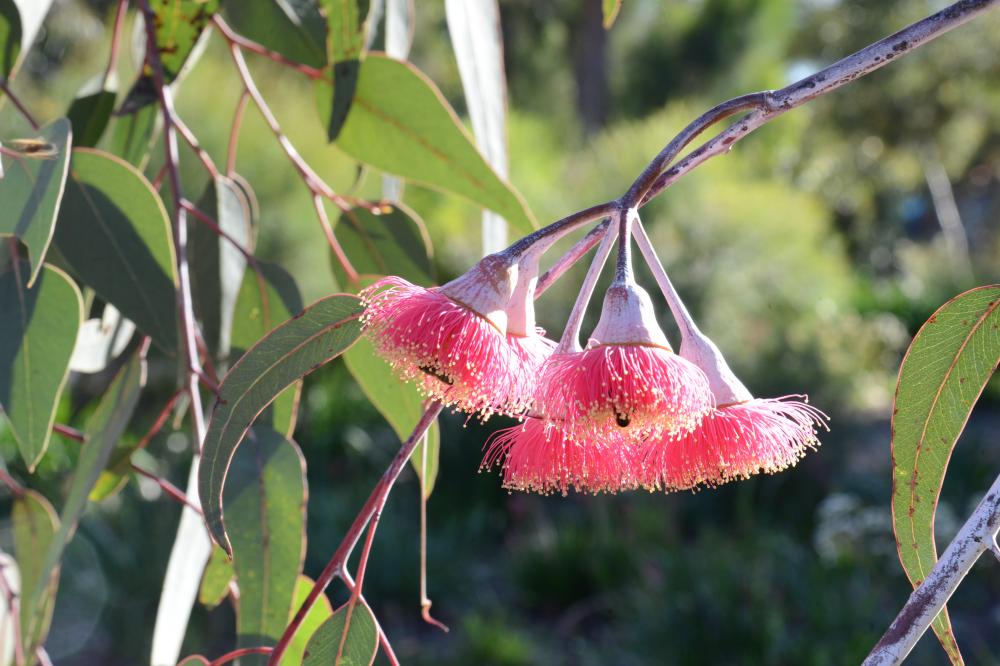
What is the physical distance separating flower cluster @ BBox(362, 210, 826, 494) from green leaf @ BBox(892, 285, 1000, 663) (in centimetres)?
7

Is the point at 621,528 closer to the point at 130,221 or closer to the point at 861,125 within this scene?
the point at 130,221

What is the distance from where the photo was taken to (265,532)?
0.72m

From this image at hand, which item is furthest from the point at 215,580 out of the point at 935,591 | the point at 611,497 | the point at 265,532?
the point at 611,497

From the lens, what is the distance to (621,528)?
3908 millimetres

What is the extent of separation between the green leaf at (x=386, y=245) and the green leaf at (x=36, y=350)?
234 millimetres

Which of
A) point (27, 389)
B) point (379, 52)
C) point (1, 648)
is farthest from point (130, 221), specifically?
point (1, 648)

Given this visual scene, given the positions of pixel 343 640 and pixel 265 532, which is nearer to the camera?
pixel 343 640

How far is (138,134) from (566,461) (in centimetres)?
64

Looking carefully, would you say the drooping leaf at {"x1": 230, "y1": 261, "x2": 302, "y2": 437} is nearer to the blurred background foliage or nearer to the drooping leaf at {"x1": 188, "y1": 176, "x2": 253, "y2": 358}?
the drooping leaf at {"x1": 188, "y1": 176, "x2": 253, "y2": 358}

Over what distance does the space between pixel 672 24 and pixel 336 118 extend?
11.0 metres

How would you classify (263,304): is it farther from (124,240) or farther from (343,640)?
(343,640)

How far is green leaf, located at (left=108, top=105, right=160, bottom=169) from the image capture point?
946 mm

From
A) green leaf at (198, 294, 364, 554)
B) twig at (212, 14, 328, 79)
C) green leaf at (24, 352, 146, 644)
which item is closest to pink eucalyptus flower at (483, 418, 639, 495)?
green leaf at (198, 294, 364, 554)

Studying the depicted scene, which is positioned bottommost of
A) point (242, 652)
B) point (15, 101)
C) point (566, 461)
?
point (242, 652)
